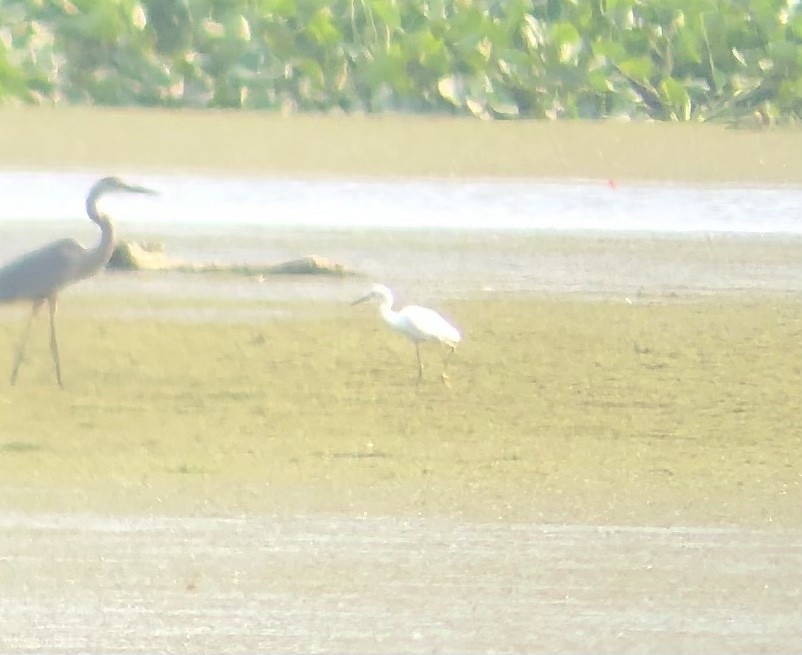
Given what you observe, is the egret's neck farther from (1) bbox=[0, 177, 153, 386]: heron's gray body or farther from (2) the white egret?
(1) bbox=[0, 177, 153, 386]: heron's gray body

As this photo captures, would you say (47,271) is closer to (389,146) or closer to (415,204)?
(415,204)

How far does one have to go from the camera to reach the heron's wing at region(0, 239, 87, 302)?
12805 millimetres

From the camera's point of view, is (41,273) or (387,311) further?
(41,273)

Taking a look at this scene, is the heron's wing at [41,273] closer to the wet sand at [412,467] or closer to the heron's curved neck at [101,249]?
the heron's curved neck at [101,249]

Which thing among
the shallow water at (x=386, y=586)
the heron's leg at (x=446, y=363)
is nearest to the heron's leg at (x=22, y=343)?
the heron's leg at (x=446, y=363)

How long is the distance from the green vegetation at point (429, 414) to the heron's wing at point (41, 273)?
352 millimetres

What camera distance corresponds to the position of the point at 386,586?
22.5 ft

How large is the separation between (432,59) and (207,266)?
1450cm

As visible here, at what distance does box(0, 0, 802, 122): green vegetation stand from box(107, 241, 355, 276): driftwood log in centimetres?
1417

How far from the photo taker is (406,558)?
287 inches

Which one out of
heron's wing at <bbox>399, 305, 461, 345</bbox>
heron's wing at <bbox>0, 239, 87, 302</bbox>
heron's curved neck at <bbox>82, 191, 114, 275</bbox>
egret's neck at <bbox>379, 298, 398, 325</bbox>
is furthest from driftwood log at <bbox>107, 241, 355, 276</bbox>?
heron's wing at <bbox>399, 305, 461, 345</bbox>

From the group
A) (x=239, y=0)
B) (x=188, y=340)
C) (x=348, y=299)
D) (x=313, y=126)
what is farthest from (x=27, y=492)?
(x=239, y=0)

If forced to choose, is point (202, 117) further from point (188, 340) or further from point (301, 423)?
point (301, 423)

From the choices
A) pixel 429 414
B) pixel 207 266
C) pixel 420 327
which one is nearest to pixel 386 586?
pixel 429 414
